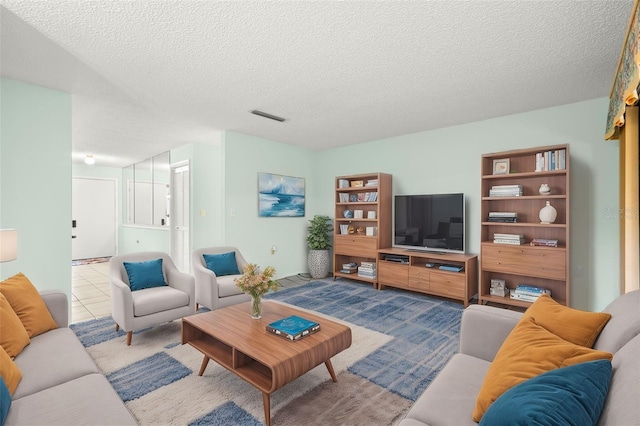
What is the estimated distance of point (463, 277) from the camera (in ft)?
13.2

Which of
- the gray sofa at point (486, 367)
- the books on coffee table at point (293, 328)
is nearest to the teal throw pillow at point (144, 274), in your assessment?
the books on coffee table at point (293, 328)

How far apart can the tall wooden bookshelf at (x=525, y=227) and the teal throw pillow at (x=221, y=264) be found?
319 cm

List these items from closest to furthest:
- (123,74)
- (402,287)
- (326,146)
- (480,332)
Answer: (480,332) < (123,74) < (402,287) < (326,146)

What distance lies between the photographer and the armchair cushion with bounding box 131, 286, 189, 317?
2828mm

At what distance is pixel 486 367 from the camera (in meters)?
1.61

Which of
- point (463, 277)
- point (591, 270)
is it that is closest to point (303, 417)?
point (463, 277)

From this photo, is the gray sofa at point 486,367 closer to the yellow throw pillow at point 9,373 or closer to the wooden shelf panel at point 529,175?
the yellow throw pillow at point 9,373

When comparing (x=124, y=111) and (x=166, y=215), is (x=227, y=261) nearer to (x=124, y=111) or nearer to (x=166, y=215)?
(x=124, y=111)

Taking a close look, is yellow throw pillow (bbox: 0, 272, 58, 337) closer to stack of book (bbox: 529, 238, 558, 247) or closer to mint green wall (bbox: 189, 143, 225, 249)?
mint green wall (bbox: 189, 143, 225, 249)

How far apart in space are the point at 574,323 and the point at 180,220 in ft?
20.5

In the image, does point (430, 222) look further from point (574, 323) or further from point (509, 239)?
point (574, 323)

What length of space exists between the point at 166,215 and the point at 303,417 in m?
6.44

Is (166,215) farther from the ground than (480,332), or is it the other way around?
(166,215)

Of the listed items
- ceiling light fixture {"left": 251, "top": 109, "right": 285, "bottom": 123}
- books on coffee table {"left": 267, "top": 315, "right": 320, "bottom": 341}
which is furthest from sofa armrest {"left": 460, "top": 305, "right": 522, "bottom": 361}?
ceiling light fixture {"left": 251, "top": 109, "right": 285, "bottom": 123}
